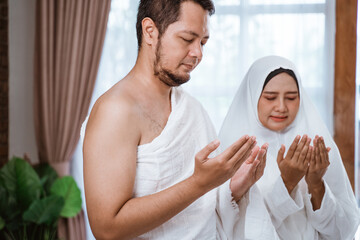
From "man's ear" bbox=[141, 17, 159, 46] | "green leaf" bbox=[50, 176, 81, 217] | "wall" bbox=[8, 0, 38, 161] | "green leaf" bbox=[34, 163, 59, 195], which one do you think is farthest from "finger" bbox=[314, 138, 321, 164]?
"wall" bbox=[8, 0, 38, 161]

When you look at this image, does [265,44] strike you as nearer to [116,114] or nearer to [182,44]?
[182,44]

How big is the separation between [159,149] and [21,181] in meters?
2.07

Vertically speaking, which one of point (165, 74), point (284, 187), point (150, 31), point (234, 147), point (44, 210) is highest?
point (150, 31)

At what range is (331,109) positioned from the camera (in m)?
3.23

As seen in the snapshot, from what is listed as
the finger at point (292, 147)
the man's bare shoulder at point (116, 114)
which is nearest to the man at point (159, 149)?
the man's bare shoulder at point (116, 114)

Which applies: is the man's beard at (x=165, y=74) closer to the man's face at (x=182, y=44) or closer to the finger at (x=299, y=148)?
the man's face at (x=182, y=44)

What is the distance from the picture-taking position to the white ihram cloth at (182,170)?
1.26 m

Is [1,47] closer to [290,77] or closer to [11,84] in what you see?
[11,84]

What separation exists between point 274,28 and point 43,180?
82.9 inches

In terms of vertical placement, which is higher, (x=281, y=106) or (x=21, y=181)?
(x=281, y=106)

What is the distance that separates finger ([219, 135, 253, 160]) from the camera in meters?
1.12

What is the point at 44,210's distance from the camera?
2.94 m

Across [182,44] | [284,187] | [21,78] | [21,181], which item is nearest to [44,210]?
[21,181]

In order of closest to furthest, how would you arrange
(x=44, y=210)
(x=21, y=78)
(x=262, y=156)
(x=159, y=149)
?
(x=159, y=149) < (x=262, y=156) < (x=44, y=210) < (x=21, y=78)
